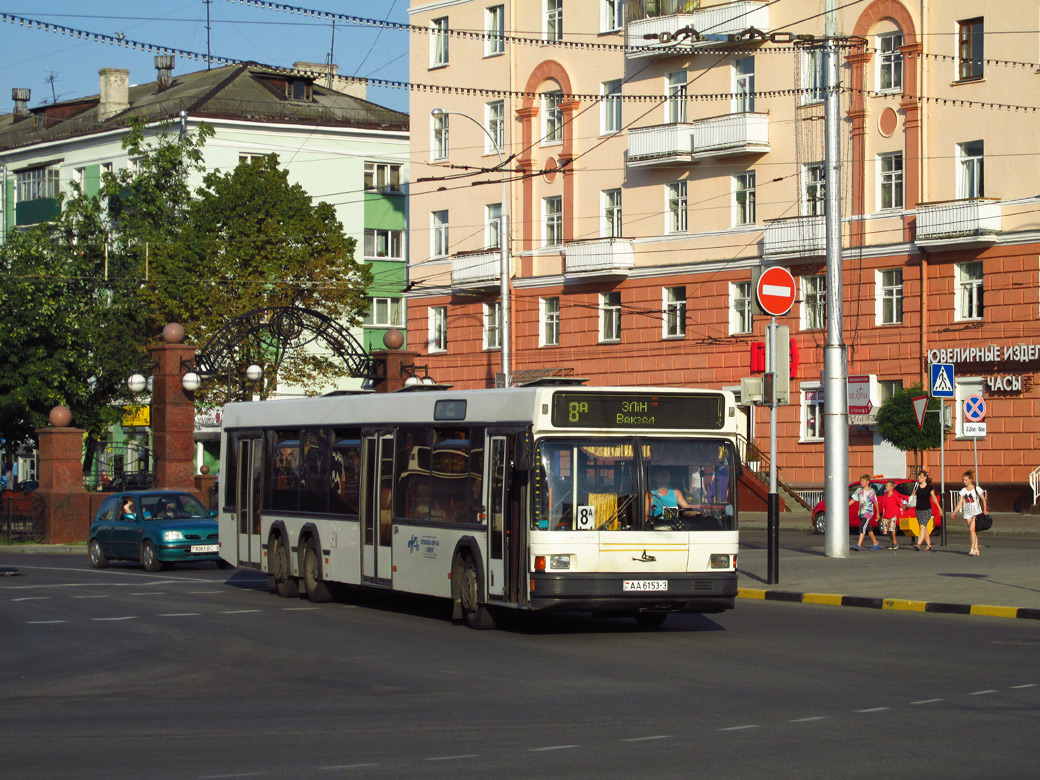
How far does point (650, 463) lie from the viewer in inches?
653

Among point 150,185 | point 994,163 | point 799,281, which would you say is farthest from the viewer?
point 150,185

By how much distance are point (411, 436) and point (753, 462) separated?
103ft

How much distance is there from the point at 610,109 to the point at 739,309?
8.16 metres

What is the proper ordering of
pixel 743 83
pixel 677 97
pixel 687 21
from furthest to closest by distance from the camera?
pixel 677 97
pixel 743 83
pixel 687 21

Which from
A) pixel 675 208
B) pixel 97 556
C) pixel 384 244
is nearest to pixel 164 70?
pixel 384 244

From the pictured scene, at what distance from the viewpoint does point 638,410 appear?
16.8 metres

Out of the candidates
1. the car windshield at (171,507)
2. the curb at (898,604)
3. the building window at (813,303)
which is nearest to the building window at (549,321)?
the building window at (813,303)

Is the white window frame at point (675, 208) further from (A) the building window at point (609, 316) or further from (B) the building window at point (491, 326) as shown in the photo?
(B) the building window at point (491, 326)

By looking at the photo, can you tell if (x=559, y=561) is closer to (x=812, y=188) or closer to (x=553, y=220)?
(x=812, y=188)

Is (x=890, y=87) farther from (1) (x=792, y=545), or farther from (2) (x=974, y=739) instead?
(2) (x=974, y=739)

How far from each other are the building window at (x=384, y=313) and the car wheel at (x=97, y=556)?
140ft

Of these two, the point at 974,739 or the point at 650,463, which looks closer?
the point at 974,739

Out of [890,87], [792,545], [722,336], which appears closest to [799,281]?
[722,336]

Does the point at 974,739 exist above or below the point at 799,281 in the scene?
below
